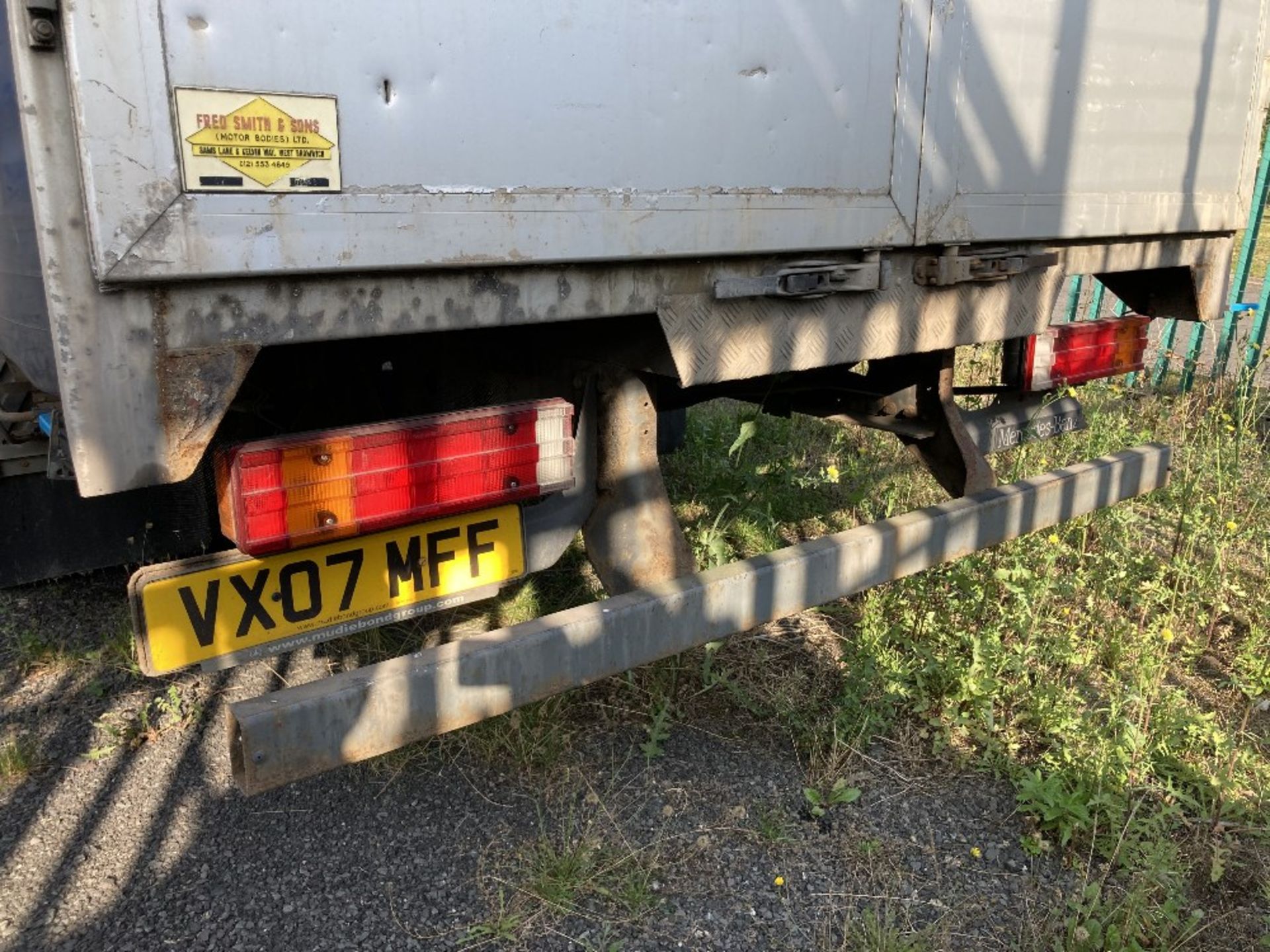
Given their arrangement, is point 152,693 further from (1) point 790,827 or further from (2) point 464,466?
(1) point 790,827

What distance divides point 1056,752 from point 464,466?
5.95ft

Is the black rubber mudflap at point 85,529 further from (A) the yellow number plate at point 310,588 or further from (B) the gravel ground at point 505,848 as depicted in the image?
(A) the yellow number plate at point 310,588

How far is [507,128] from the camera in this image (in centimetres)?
178

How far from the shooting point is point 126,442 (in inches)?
62.8

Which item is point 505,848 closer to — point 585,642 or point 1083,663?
point 585,642

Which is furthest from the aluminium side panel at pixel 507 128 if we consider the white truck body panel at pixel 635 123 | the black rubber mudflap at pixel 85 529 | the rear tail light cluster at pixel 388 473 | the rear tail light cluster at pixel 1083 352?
the black rubber mudflap at pixel 85 529

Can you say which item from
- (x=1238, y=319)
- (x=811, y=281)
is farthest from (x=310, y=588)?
(x=1238, y=319)

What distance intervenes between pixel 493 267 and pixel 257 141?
454 millimetres

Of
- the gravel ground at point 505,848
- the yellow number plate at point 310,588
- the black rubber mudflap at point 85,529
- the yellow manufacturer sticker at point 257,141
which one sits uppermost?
the yellow manufacturer sticker at point 257,141

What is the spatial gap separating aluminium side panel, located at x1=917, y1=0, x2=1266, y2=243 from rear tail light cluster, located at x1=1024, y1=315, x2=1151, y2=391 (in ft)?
1.31

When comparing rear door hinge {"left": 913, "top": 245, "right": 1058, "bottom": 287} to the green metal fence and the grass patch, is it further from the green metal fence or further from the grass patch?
the green metal fence

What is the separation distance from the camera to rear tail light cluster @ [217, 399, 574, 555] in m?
1.78

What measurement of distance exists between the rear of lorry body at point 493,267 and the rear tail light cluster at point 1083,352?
0.29 metres

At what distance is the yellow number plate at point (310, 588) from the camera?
6.04 ft
